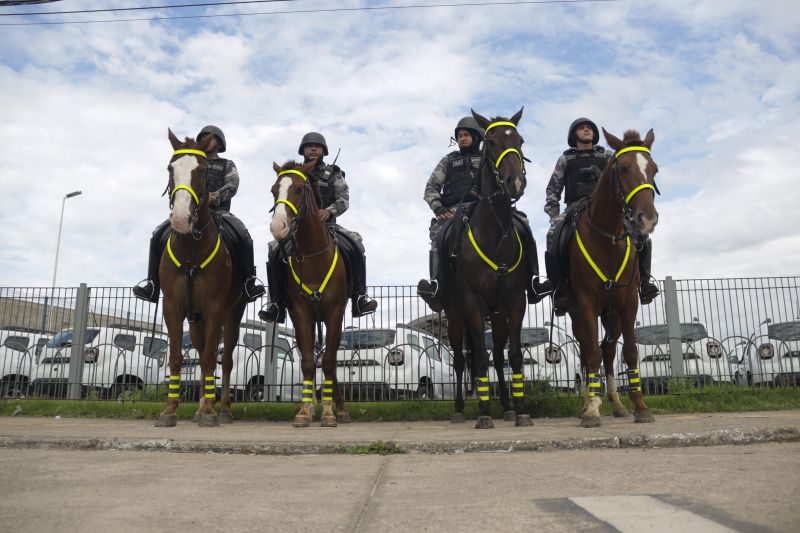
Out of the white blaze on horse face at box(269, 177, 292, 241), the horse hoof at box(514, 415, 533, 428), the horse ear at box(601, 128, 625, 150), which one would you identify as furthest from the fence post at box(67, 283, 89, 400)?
the horse ear at box(601, 128, 625, 150)

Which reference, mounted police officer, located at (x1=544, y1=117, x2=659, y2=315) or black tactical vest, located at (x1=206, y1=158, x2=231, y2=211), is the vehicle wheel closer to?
mounted police officer, located at (x1=544, y1=117, x2=659, y2=315)

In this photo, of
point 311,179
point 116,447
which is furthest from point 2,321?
point 116,447

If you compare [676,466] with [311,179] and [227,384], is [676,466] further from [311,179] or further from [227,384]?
[227,384]

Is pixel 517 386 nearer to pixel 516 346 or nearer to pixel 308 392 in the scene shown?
pixel 516 346

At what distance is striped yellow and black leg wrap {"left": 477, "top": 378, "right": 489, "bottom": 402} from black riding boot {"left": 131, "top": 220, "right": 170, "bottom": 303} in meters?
4.91

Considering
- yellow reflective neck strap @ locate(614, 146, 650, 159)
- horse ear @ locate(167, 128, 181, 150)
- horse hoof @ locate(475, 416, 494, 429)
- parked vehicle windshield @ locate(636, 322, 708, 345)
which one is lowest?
horse hoof @ locate(475, 416, 494, 429)

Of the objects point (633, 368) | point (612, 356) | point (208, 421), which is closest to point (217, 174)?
point (208, 421)

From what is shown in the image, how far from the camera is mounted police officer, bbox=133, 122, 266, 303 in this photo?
9391 mm

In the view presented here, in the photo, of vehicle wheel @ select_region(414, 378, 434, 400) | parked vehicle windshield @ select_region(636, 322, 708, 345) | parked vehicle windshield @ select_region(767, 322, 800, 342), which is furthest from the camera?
parked vehicle windshield @ select_region(767, 322, 800, 342)

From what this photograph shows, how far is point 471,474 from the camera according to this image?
4.14 metres

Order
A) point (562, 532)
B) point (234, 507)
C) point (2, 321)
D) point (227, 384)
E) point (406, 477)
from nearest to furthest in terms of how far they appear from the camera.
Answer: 1. point (562, 532)
2. point (234, 507)
3. point (406, 477)
4. point (227, 384)
5. point (2, 321)

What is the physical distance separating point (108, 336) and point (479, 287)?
935 cm

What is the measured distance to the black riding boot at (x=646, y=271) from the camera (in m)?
8.73

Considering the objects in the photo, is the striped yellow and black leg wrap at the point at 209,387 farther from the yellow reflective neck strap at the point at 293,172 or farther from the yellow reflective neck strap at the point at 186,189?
the yellow reflective neck strap at the point at 293,172
